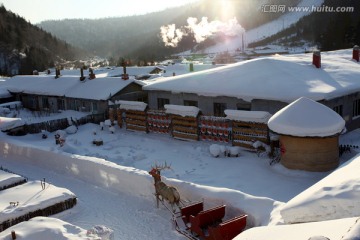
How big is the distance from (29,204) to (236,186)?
6.99 m

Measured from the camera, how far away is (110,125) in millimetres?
25062

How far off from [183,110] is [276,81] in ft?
16.2

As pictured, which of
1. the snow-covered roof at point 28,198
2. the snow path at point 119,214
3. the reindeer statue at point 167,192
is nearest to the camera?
the snow path at point 119,214

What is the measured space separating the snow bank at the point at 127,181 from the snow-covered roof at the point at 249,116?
6056mm

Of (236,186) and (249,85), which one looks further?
(249,85)

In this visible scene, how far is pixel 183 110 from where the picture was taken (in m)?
20.7

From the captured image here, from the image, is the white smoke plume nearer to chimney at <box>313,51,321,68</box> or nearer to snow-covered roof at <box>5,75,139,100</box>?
snow-covered roof at <box>5,75,139,100</box>

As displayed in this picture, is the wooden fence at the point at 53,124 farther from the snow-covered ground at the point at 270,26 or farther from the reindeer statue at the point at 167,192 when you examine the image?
the snow-covered ground at the point at 270,26

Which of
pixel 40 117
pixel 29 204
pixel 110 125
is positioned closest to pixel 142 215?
pixel 29 204

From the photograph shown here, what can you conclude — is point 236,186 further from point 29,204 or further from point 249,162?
point 29,204

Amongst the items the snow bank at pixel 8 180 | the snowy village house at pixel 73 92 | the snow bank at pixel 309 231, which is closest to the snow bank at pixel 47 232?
the snow bank at pixel 8 180

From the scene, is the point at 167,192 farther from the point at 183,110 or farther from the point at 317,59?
the point at 317,59

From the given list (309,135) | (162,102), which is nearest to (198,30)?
(162,102)

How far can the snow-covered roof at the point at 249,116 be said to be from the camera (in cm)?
1759
